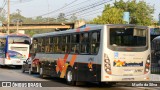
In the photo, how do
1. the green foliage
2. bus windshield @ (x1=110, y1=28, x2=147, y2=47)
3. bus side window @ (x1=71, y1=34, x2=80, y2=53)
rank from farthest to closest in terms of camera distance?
the green foliage, bus side window @ (x1=71, y1=34, x2=80, y2=53), bus windshield @ (x1=110, y1=28, x2=147, y2=47)

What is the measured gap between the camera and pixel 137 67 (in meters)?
16.1

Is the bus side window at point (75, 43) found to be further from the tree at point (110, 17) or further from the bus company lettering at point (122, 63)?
the tree at point (110, 17)

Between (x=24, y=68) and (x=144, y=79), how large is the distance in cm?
1372

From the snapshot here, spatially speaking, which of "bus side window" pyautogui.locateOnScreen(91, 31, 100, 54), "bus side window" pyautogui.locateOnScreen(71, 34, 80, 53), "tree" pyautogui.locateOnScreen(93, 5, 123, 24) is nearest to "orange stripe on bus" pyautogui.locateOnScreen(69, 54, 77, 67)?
"bus side window" pyautogui.locateOnScreen(71, 34, 80, 53)

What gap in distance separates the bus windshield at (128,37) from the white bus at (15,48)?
65.4ft

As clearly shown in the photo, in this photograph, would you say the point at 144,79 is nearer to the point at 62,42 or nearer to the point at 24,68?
the point at 62,42

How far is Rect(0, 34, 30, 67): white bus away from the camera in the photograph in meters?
34.6

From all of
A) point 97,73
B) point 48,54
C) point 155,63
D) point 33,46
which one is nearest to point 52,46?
point 48,54

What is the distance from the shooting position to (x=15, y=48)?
114 feet

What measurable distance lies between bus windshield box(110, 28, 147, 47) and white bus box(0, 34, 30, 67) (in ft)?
65.4

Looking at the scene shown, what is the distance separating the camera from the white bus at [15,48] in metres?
34.6

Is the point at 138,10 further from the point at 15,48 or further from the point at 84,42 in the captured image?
the point at 84,42

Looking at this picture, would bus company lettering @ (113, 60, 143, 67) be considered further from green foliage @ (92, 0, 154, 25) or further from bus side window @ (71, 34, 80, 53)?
green foliage @ (92, 0, 154, 25)

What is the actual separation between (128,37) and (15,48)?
798 inches
